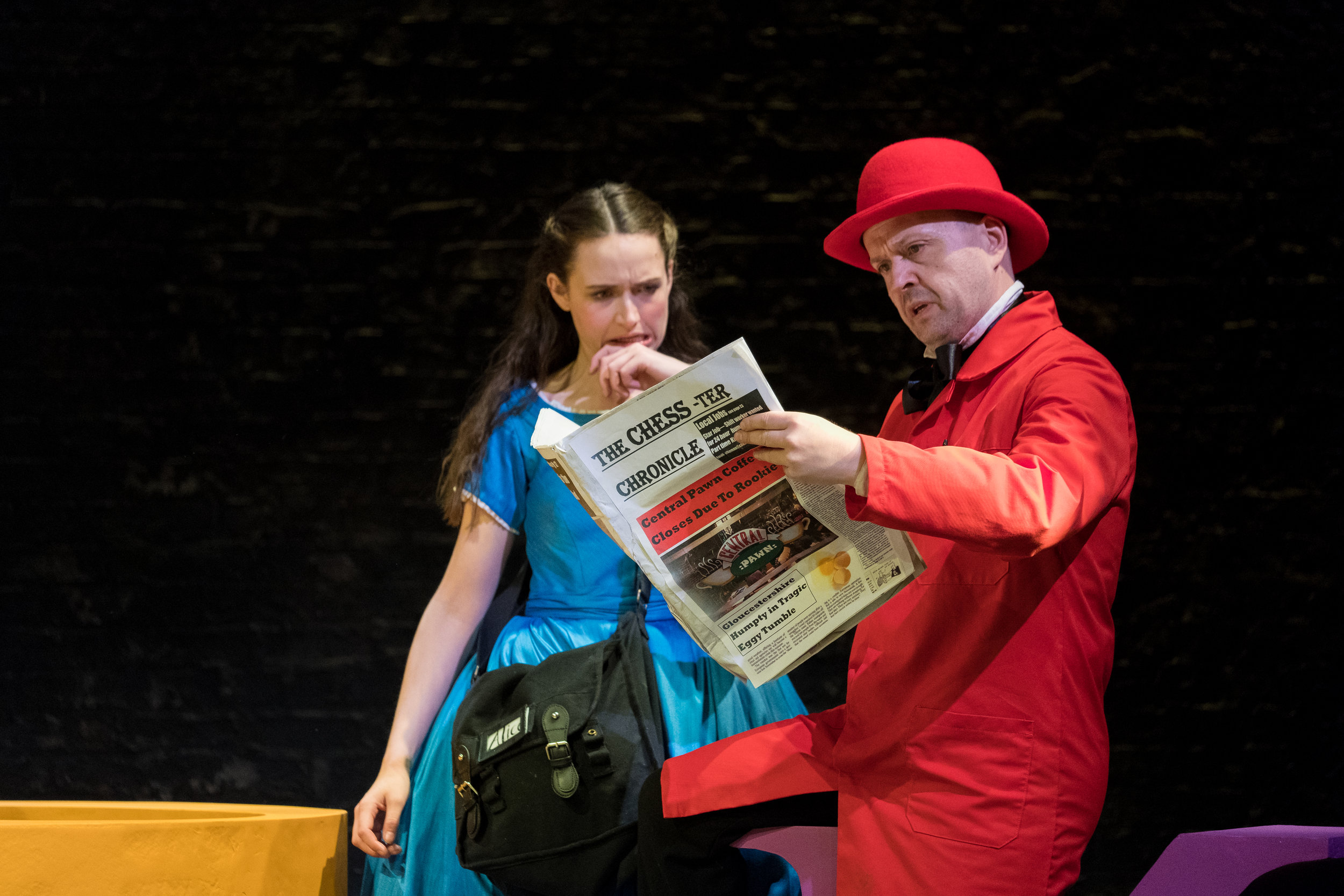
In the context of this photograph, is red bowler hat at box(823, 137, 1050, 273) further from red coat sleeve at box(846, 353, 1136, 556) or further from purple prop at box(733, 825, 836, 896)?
purple prop at box(733, 825, 836, 896)

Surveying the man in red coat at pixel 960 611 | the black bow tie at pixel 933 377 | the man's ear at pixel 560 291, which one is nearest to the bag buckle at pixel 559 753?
the man in red coat at pixel 960 611

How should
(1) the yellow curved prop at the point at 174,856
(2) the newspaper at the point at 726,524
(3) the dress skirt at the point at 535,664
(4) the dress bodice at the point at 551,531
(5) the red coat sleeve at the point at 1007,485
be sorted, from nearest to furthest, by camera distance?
(5) the red coat sleeve at the point at 1007,485 < (2) the newspaper at the point at 726,524 < (1) the yellow curved prop at the point at 174,856 < (3) the dress skirt at the point at 535,664 < (4) the dress bodice at the point at 551,531

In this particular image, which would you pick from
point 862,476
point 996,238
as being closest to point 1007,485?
point 862,476

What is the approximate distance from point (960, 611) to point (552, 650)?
2.26ft

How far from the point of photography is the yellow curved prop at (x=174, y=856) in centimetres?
134

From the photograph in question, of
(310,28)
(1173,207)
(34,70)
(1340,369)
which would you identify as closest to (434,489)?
(310,28)

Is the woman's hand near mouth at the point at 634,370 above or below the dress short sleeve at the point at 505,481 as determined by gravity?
above

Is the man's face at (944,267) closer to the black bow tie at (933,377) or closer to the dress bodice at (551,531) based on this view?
the black bow tie at (933,377)

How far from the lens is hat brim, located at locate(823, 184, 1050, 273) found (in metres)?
1.21

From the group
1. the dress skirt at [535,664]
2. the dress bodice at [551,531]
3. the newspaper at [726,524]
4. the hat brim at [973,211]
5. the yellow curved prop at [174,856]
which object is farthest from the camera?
the dress bodice at [551,531]

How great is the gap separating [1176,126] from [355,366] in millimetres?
1823

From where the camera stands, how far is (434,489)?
231 centimetres

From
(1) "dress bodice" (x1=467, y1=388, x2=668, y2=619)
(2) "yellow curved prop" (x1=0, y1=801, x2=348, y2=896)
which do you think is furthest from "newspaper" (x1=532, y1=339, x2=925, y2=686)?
(2) "yellow curved prop" (x1=0, y1=801, x2=348, y2=896)

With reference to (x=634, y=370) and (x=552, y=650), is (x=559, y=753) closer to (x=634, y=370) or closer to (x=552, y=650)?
(x=552, y=650)
